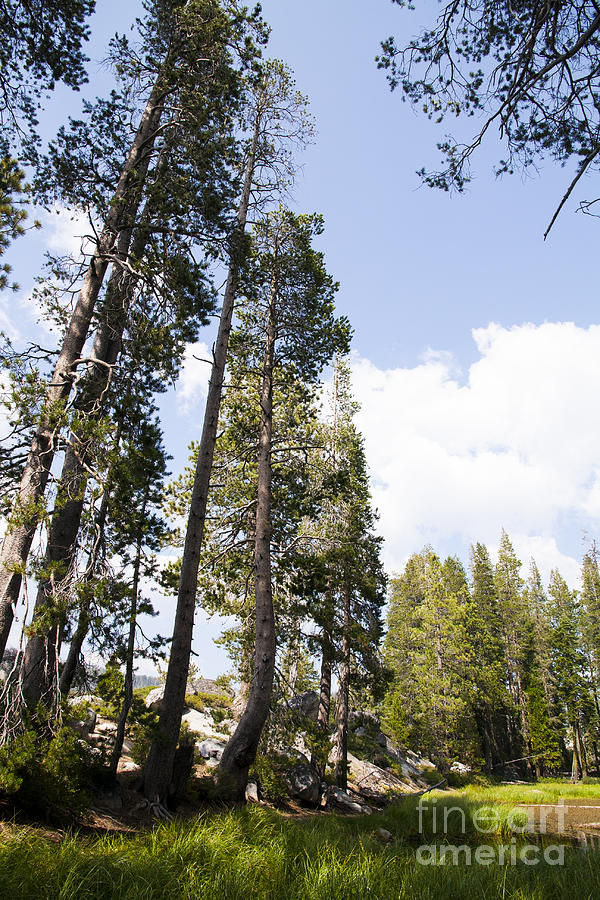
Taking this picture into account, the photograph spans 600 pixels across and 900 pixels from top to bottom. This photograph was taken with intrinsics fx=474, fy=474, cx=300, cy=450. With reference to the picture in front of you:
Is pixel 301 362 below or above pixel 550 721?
above

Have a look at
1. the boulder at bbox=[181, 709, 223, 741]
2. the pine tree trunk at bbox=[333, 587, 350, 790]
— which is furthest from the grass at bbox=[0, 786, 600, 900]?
the pine tree trunk at bbox=[333, 587, 350, 790]

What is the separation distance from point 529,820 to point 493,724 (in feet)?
115

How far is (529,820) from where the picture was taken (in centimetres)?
1091

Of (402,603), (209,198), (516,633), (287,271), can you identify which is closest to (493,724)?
(516,633)

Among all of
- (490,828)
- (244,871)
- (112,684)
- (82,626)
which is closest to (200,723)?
(490,828)

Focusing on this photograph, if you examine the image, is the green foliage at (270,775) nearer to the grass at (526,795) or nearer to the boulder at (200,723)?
the boulder at (200,723)

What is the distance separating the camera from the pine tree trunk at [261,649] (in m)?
8.35

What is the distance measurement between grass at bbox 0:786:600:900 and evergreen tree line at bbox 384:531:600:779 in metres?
22.7

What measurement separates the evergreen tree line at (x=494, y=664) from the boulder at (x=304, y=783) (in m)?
15.3

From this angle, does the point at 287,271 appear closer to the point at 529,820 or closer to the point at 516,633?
the point at 529,820

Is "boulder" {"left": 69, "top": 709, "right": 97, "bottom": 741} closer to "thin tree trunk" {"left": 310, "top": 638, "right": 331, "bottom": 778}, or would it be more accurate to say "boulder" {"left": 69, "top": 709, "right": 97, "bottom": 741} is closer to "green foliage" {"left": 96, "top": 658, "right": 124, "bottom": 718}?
"green foliage" {"left": 96, "top": 658, "right": 124, "bottom": 718}

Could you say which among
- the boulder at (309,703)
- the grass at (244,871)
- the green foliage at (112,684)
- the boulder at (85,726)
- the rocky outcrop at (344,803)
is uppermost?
the green foliage at (112,684)

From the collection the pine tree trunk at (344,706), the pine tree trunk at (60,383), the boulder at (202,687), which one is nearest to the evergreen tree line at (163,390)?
the pine tree trunk at (60,383)

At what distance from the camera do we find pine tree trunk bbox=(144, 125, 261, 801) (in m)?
7.55
